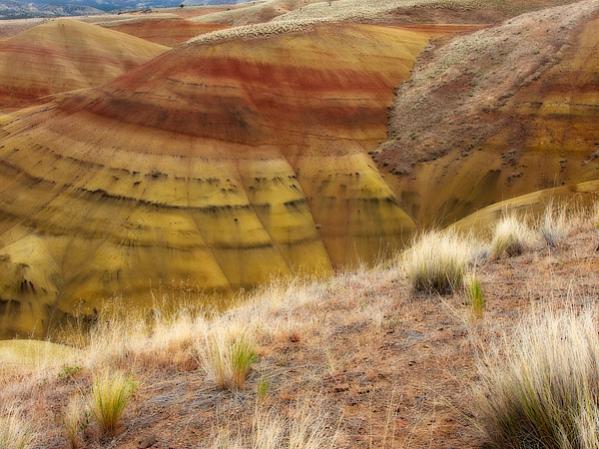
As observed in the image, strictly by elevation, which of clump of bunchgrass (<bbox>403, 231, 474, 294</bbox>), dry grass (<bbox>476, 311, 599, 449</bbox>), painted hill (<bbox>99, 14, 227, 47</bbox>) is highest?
painted hill (<bbox>99, 14, 227, 47</bbox>)

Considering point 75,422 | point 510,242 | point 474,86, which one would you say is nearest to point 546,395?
point 75,422

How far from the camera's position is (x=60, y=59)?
7806 cm

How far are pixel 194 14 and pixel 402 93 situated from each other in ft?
404

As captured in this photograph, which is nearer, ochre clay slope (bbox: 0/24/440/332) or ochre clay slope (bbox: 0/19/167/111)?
ochre clay slope (bbox: 0/24/440/332)

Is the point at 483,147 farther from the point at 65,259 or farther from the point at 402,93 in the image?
the point at 65,259

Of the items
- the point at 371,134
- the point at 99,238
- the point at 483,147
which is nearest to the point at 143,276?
the point at 99,238

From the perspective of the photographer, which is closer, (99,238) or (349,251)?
(99,238)

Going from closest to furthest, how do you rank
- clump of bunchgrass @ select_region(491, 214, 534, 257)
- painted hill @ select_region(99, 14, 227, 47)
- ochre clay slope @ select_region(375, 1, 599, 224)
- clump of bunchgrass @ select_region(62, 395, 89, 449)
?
1. clump of bunchgrass @ select_region(62, 395, 89, 449)
2. clump of bunchgrass @ select_region(491, 214, 534, 257)
3. ochre clay slope @ select_region(375, 1, 599, 224)
4. painted hill @ select_region(99, 14, 227, 47)

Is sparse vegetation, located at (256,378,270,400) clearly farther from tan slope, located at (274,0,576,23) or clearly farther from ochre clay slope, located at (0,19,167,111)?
ochre clay slope, located at (0,19,167,111)

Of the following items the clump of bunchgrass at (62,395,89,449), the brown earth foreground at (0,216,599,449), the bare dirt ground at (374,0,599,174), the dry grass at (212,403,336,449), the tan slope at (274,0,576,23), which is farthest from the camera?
the tan slope at (274,0,576,23)

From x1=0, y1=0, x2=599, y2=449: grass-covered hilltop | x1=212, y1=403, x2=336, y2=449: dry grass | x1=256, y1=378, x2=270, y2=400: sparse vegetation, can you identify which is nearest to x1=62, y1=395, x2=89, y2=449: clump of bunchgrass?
x1=0, y1=0, x2=599, y2=449: grass-covered hilltop

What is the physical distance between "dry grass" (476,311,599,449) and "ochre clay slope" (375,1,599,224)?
3136 cm

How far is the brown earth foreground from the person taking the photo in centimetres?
431

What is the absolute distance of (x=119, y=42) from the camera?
8394 centimetres
